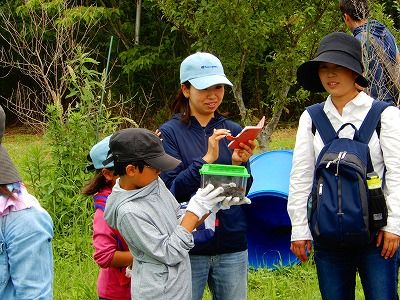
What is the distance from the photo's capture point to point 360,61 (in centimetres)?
334

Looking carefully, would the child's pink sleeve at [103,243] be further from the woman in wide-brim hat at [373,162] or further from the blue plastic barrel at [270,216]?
the blue plastic barrel at [270,216]

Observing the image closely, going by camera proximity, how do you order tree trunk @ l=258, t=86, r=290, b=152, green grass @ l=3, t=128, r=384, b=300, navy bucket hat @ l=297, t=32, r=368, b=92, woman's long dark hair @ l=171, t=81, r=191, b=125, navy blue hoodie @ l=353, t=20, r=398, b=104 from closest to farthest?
navy bucket hat @ l=297, t=32, r=368, b=92 → woman's long dark hair @ l=171, t=81, r=191, b=125 → green grass @ l=3, t=128, r=384, b=300 → navy blue hoodie @ l=353, t=20, r=398, b=104 → tree trunk @ l=258, t=86, r=290, b=152

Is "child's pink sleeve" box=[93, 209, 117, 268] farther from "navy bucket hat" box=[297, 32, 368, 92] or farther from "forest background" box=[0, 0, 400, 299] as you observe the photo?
"forest background" box=[0, 0, 400, 299]

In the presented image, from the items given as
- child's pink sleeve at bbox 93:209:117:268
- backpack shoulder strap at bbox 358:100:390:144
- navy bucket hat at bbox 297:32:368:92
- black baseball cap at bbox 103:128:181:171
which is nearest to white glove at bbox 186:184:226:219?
black baseball cap at bbox 103:128:181:171

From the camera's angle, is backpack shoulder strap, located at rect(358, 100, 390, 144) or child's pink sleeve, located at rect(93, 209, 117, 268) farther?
child's pink sleeve, located at rect(93, 209, 117, 268)

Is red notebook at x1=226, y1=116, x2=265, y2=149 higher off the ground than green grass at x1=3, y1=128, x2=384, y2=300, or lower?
higher

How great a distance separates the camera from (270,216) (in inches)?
215

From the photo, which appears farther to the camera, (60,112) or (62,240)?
(60,112)

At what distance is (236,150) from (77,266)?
8.28 ft

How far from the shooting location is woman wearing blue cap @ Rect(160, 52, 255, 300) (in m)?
3.28

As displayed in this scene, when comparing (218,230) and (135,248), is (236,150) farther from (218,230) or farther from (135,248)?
(135,248)

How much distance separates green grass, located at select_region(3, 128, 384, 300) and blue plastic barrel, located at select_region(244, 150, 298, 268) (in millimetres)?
183

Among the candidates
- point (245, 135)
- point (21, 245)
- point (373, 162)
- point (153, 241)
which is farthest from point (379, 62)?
point (21, 245)

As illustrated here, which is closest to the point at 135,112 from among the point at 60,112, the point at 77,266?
the point at 60,112
